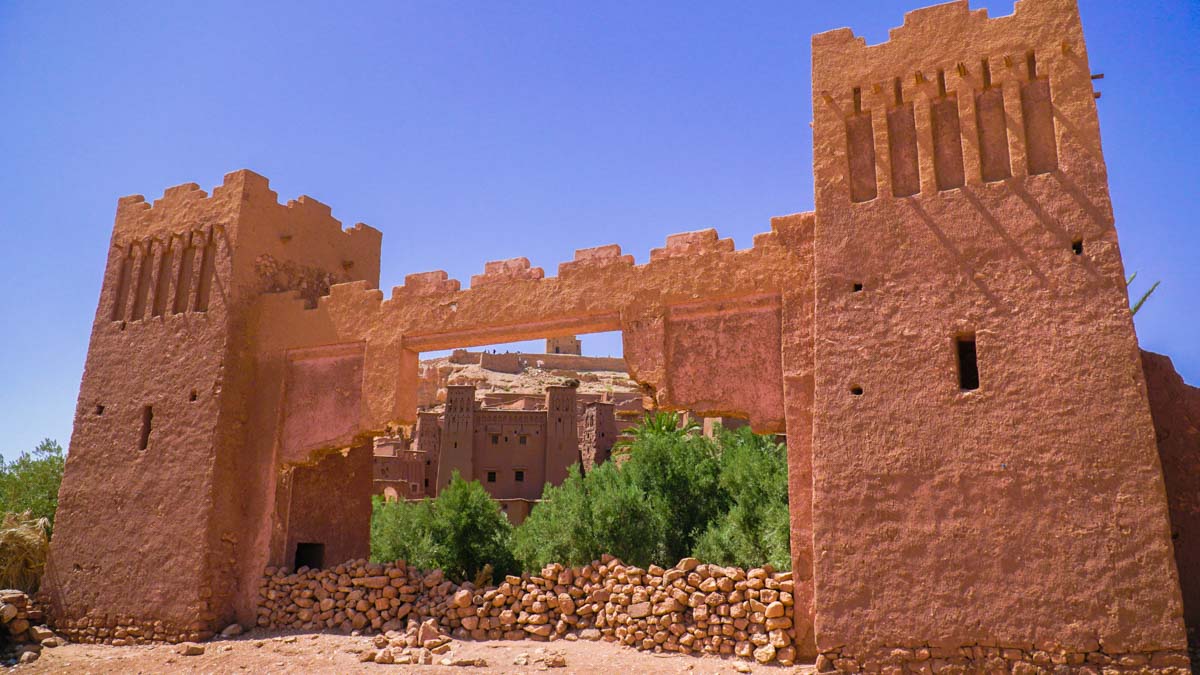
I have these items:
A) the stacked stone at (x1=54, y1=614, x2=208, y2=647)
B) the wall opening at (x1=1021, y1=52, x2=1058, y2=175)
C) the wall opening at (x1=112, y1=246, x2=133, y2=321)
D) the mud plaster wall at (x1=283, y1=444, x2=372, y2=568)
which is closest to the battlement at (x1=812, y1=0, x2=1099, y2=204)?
the wall opening at (x1=1021, y1=52, x2=1058, y2=175)

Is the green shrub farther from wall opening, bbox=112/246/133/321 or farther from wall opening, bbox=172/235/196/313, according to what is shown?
wall opening, bbox=112/246/133/321

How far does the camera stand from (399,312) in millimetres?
11680

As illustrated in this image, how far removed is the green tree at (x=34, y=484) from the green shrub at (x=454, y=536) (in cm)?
607

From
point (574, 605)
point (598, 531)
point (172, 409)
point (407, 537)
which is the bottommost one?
point (574, 605)

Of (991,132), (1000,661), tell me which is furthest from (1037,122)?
(1000,661)

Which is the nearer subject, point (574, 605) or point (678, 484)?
point (574, 605)

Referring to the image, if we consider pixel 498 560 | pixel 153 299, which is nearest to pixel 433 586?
pixel 498 560

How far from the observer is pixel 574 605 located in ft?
33.2

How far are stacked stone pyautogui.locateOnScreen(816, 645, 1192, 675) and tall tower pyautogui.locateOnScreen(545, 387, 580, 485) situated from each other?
28.3 meters

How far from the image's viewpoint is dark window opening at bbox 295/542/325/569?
12.8 meters

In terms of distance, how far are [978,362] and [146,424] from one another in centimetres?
Result: 1089

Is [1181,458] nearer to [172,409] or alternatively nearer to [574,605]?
[574,605]

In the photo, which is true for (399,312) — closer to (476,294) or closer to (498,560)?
(476,294)

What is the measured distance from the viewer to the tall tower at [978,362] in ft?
24.1
